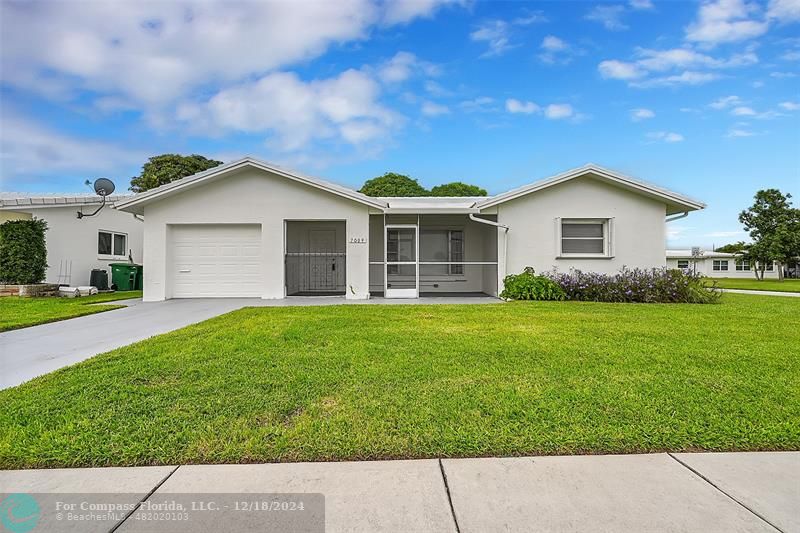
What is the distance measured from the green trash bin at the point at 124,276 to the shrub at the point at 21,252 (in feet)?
8.83

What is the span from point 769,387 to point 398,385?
3684 mm

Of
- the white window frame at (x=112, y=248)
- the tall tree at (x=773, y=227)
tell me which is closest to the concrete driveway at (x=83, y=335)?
the white window frame at (x=112, y=248)

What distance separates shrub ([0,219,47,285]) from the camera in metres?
13.4

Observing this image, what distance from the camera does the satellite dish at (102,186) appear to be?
14966mm

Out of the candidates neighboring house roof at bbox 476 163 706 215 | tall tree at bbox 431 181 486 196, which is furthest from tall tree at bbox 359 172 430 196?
neighboring house roof at bbox 476 163 706 215

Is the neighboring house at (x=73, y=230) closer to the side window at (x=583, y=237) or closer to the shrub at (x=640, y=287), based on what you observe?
the side window at (x=583, y=237)

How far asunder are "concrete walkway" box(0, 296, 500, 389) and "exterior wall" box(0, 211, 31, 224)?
7034 mm

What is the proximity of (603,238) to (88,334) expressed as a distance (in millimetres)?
13863

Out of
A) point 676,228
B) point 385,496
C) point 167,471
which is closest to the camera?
point 385,496

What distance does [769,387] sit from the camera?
4121 mm

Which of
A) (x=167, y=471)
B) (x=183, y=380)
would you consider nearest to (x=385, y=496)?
(x=167, y=471)

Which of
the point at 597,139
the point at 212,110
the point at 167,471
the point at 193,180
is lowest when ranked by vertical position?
the point at 167,471

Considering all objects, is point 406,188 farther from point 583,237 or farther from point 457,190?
point 583,237

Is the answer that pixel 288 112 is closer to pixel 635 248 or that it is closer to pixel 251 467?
pixel 635 248
